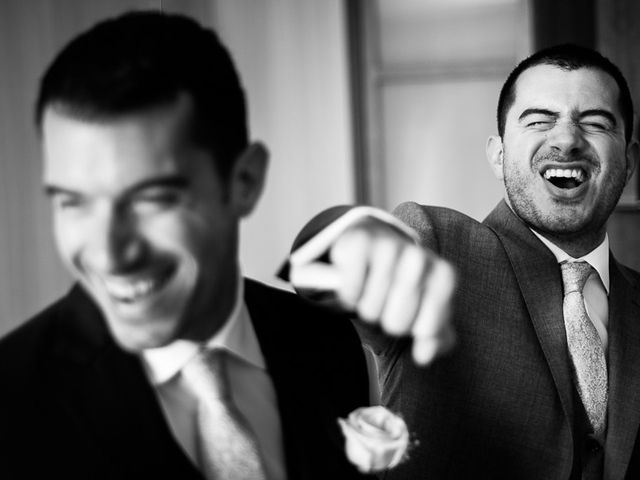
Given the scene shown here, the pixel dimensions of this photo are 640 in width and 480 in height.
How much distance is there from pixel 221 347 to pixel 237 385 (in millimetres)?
33

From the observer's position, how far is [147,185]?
1.38 feet

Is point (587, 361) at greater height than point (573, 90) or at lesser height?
lesser

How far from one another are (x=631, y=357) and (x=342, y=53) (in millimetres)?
1548

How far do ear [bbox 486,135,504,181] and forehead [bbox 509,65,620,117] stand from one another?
0.39 ft

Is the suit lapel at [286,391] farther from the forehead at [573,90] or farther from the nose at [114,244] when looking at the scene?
the forehead at [573,90]

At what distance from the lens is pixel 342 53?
233 cm

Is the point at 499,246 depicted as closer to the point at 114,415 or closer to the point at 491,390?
the point at 491,390

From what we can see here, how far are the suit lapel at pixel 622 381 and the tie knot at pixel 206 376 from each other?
2.23ft

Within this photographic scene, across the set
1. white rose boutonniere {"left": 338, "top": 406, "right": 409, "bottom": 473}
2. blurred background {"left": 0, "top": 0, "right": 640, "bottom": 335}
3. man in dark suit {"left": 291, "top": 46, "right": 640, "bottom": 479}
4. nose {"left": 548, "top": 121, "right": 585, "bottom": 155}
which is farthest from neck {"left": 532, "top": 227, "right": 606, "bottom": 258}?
blurred background {"left": 0, "top": 0, "right": 640, "bottom": 335}

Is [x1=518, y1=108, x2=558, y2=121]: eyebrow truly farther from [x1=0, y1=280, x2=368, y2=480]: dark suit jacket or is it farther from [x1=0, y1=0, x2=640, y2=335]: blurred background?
[x1=0, y1=0, x2=640, y2=335]: blurred background

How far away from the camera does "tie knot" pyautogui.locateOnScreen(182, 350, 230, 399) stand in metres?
0.50

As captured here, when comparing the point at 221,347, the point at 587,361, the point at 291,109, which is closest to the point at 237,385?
the point at 221,347

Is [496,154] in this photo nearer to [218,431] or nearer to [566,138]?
[566,138]

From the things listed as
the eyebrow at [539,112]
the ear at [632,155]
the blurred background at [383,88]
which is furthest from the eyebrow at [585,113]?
the blurred background at [383,88]
